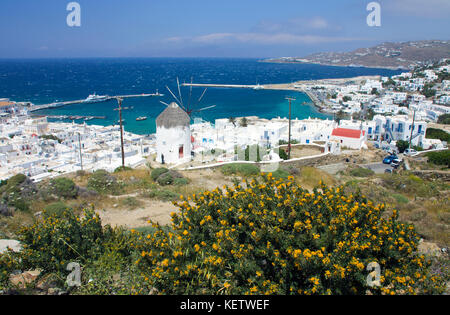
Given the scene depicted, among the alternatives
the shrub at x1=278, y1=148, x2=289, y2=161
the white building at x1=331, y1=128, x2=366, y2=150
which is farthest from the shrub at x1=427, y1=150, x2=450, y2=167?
the shrub at x1=278, y1=148, x2=289, y2=161

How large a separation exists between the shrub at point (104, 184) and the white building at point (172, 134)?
5949mm

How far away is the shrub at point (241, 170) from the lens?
13.5m

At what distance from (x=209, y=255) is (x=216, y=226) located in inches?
18.7

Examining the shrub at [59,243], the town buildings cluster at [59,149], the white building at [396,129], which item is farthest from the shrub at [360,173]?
the white building at [396,129]

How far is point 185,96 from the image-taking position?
3681 inches

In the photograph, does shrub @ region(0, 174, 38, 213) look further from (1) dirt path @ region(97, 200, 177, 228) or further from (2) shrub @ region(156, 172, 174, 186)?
(2) shrub @ region(156, 172, 174, 186)

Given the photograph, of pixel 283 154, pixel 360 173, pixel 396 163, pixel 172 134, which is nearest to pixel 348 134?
pixel 396 163

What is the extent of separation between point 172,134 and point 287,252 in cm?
1418

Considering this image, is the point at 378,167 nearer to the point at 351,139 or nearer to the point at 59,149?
the point at 351,139

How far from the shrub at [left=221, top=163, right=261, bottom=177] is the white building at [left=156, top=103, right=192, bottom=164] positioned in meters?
4.46

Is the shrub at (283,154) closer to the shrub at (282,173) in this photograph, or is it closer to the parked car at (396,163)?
the shrub at (282,173)
